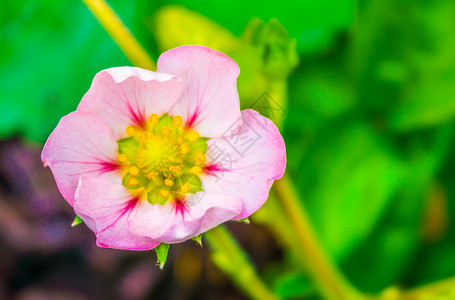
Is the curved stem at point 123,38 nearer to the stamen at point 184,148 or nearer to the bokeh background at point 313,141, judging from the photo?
the stamen at point 184,148

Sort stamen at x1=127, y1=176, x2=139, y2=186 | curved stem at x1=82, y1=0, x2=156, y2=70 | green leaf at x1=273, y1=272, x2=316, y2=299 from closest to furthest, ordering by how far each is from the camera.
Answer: stamen at x1=127, y1=176, x2=139, y2=186, curved stem at x1=82, y1=0, x2=156, y2=70, green leaf at x1=273, y1=272, x2=316, y2=299

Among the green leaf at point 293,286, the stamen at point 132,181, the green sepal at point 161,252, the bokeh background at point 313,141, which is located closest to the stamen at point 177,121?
the stamen at point 132,181

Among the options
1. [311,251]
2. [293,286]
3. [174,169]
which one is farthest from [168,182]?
[293,286]

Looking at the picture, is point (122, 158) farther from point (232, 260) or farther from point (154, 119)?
point (232, 260)

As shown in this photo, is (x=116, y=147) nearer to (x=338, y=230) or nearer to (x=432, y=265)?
(x=338, y=230)

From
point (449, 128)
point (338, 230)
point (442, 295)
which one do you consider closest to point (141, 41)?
point (338, 230)

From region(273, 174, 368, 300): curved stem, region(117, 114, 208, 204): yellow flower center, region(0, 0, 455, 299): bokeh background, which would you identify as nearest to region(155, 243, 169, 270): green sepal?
region(117, 114, 208, 204): yellow flower center

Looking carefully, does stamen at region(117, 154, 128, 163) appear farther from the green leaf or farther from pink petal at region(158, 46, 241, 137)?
the green leaf
